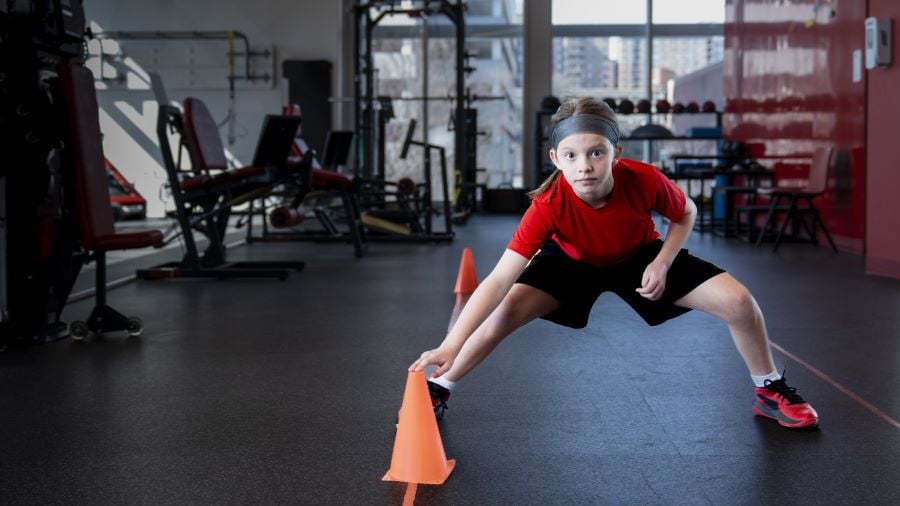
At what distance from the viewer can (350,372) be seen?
2764mm

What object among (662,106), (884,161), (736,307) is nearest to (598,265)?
(736,307)

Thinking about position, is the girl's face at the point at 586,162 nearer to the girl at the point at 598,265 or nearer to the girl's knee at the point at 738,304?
the girl at the point at 598,265

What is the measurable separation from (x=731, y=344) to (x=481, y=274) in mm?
2401

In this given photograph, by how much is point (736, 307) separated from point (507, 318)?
0.51m

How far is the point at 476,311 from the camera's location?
1785 mm

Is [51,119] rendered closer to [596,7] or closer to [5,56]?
[5,56]

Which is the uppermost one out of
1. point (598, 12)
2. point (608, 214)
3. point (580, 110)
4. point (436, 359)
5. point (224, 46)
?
point (598, 12)

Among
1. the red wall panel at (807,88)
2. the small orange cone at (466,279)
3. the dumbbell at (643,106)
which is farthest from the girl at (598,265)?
the dumbbell at (643,106)

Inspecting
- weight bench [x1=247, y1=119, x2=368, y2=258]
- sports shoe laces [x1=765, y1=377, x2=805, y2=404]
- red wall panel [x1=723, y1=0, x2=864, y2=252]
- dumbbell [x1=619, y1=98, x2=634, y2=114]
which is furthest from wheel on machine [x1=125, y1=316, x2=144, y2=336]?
dumbbell [x1=619, y1=98, x2=634, y2=114]

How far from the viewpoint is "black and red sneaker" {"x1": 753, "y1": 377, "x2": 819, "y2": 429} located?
2.06 metres

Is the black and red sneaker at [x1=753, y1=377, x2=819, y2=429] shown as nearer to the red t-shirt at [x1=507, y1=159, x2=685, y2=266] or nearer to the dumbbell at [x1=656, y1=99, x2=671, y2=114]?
the red t-shirt at [x1=507, y1=159, x2=685, y2=266]

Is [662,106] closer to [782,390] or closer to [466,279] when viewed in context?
[466,279]

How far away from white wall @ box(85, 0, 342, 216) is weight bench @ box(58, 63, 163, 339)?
22.9 ft

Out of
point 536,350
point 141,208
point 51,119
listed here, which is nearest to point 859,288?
point 536,350
